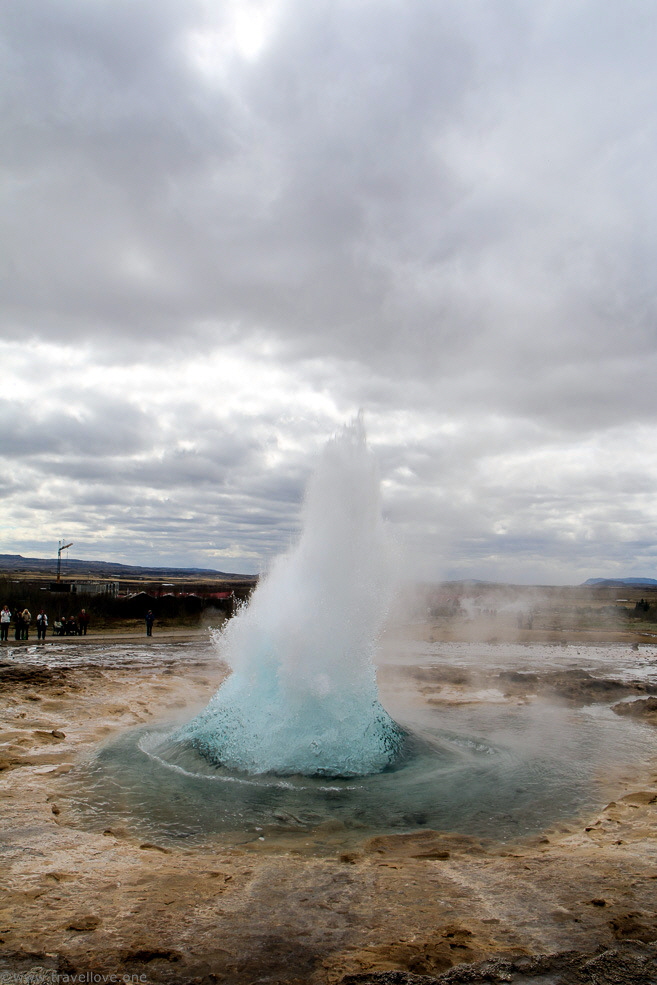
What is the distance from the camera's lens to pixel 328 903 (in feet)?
13.6

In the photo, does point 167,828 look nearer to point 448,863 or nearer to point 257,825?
point 257,825

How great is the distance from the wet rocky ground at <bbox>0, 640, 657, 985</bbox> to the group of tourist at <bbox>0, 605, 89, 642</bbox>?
54.6 feet

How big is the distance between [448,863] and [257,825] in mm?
1973

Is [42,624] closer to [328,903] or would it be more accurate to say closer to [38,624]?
[38,624]

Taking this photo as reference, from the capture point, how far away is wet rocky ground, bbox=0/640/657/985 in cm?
330

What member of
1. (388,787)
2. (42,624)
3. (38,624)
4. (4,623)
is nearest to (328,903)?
(388,787)

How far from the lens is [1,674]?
547 inches

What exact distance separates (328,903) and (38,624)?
2152 cm

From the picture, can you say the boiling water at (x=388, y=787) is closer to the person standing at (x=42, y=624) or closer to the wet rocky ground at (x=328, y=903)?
the wet rocky ground at (x=328, y=903)

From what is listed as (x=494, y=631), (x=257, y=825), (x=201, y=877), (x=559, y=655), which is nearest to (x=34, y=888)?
(x=201, y=877)

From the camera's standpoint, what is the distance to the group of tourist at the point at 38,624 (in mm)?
21812

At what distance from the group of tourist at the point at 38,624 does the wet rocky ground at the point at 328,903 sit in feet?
54.6

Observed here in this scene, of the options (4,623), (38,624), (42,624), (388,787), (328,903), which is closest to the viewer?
(328,903)

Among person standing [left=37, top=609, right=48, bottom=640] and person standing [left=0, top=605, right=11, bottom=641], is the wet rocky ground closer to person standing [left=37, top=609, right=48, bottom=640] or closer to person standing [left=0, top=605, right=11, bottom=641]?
person standing [left=0, top=605, right=11, bottom=641]
